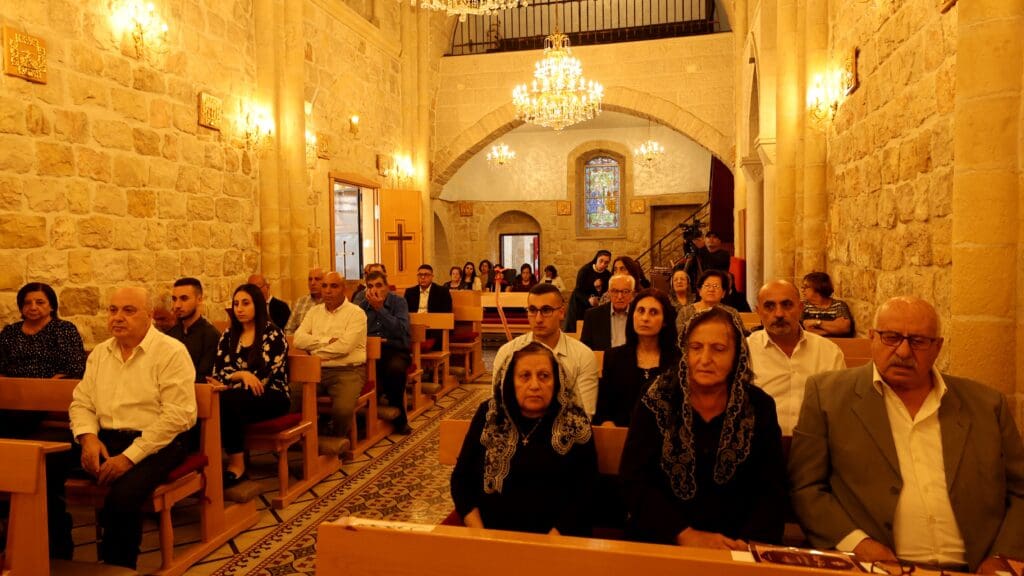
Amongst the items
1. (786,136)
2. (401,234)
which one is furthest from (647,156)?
(786,136)

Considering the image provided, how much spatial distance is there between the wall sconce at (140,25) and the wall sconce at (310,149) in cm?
249

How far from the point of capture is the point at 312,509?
4012 millimetres

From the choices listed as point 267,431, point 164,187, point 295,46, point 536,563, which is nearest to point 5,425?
point 267,431

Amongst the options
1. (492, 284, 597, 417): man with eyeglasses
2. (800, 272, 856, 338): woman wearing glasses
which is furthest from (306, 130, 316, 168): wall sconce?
(800, 272, 856, 338): woman wearing glasses

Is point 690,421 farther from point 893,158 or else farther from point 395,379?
point 395,379

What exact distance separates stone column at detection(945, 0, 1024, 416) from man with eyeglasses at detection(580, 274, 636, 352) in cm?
187

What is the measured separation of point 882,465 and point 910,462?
0.08m

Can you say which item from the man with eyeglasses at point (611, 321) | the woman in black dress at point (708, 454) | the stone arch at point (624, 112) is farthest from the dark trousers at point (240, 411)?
the stone arch at point (624, 112)

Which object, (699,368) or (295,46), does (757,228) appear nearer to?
(295,46)

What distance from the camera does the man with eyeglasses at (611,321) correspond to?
4285mm

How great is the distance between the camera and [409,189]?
459 inches

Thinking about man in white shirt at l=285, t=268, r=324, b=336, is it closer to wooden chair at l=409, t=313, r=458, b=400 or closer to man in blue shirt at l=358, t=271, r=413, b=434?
man in blue shirt at l=358, t=271, r=413, b=434

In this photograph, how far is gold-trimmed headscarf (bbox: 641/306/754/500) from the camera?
6.70ft

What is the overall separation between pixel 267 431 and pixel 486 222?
591 inches
